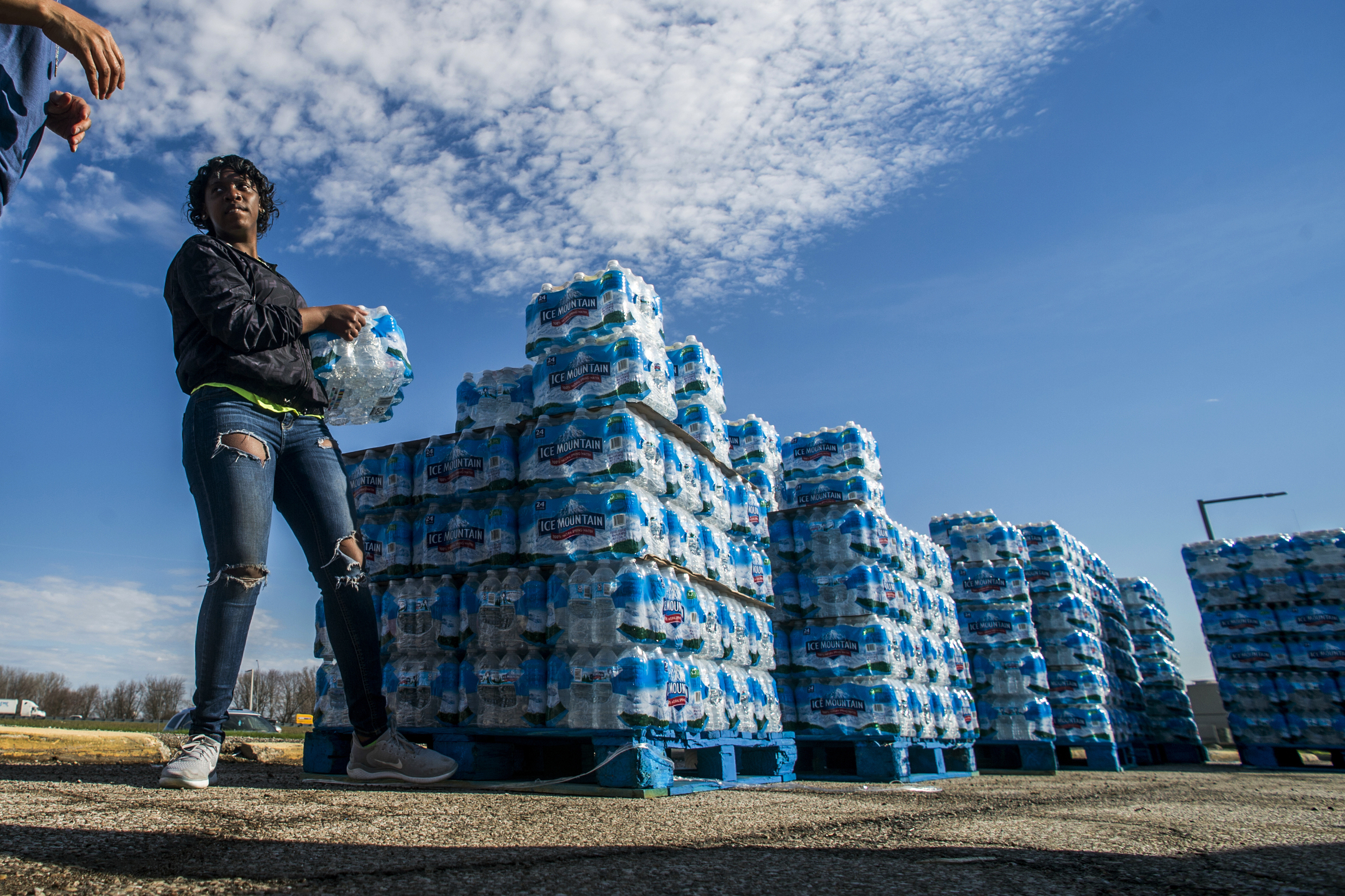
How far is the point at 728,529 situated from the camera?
18.5ft

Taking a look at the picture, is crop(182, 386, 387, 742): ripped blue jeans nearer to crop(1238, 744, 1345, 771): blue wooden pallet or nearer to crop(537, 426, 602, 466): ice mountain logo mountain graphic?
crop(537, 426, 602, 466): ice mountain logo mountain graphic

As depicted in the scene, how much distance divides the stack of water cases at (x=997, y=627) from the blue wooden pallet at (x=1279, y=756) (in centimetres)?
345

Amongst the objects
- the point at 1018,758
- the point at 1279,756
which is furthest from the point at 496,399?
the point at 1279,756

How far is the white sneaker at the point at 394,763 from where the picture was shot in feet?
10.3

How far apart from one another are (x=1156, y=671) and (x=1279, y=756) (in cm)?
307

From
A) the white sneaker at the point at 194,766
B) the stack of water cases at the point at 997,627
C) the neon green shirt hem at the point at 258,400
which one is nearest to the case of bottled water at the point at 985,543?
the stack of water cases at the point at 997,627

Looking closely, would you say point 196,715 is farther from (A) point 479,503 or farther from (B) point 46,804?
(A) point 479,503

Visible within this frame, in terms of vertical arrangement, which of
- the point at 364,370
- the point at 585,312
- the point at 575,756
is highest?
the point at 585,312

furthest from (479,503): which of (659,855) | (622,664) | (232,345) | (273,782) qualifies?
(659,855)

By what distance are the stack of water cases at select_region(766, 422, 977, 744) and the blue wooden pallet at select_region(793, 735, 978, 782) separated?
7 cm

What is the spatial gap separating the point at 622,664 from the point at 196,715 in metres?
1.76

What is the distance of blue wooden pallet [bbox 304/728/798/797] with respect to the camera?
350cm

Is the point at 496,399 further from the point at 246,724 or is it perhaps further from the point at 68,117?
the point at 246,724

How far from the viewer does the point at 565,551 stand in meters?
4.04
